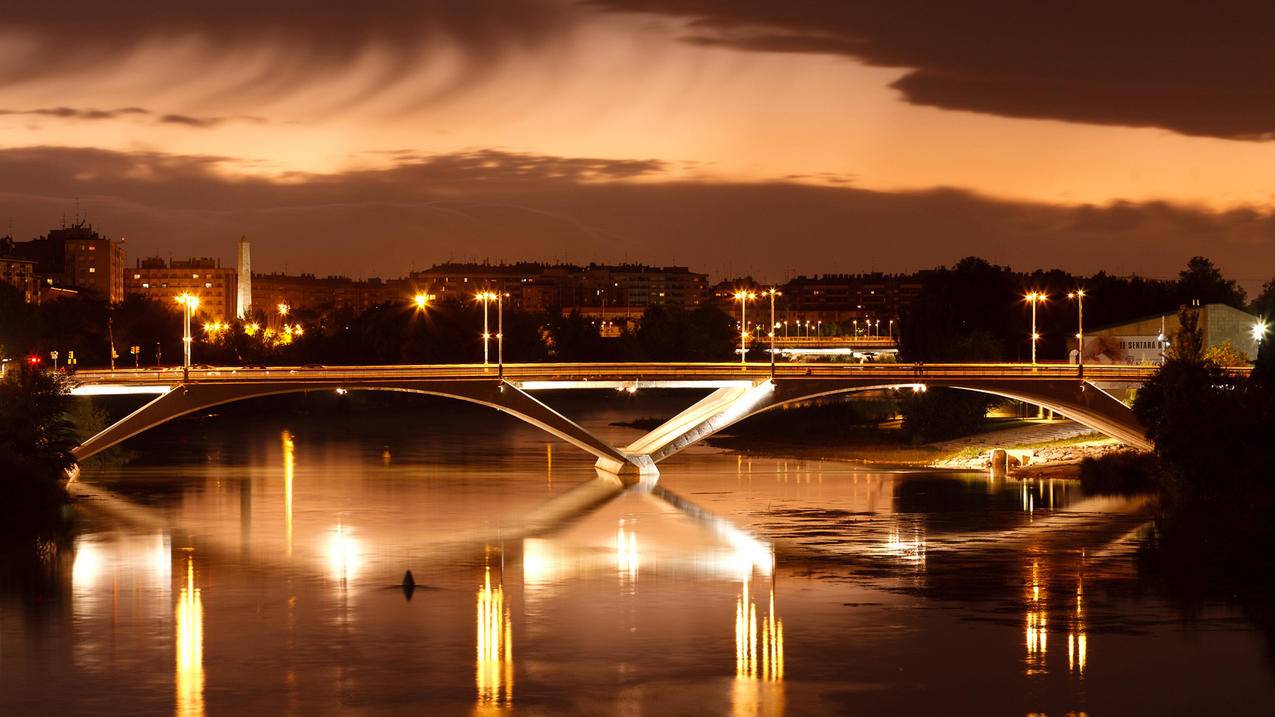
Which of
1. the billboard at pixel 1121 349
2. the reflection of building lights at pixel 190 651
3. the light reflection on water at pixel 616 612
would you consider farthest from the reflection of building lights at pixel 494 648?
→ the billboard at pixel 1121 349

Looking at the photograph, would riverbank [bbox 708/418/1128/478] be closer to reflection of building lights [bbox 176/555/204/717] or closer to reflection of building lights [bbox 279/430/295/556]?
reflection of building lights [bbox 279/430/295/556]

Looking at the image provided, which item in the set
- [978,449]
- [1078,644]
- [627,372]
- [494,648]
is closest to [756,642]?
[494,648]

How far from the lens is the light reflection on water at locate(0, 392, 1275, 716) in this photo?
3081cm

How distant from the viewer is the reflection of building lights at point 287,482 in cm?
5528

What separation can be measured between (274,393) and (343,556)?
23.9 metres

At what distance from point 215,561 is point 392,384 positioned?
2322 centimetres

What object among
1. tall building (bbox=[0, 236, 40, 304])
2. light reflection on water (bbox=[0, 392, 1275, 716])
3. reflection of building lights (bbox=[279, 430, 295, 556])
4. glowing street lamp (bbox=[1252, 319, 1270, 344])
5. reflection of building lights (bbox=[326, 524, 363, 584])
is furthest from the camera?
tall building (bbox=[0, 236, 40, 304])

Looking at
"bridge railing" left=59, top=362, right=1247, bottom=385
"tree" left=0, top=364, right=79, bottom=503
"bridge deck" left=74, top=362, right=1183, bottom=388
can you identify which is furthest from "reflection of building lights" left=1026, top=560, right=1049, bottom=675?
"tree" left=0, top=364, right=79, bottom=503

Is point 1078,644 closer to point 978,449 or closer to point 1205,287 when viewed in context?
point 978,449

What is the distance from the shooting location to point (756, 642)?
116ft

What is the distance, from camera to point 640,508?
203 ft

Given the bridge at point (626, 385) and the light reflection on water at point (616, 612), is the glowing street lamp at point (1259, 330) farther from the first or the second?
the light reflection on water at point (616, 612)

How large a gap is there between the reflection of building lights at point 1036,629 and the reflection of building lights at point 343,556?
16837 millimetres

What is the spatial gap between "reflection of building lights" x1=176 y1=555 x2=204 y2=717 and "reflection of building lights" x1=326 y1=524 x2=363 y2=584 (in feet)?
12.1
